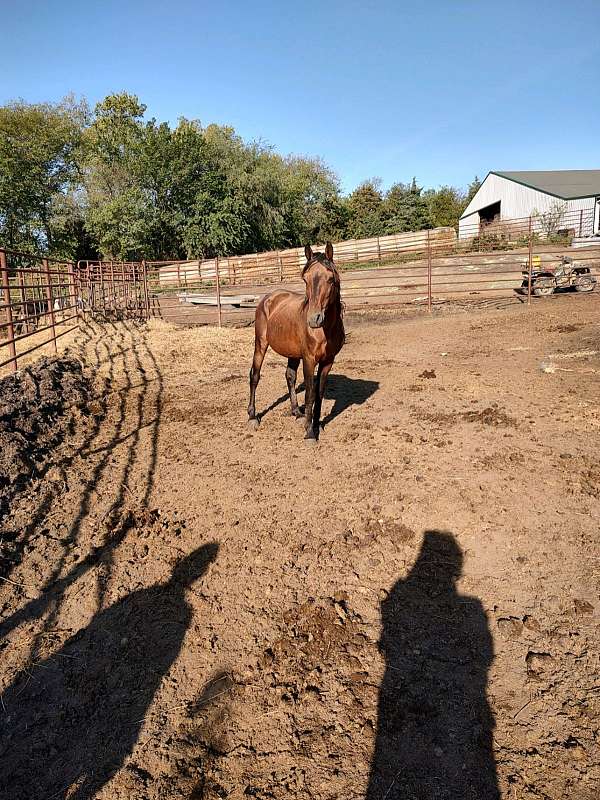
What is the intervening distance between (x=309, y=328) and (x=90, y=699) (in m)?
3.46

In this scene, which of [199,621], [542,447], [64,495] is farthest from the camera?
[542,447]

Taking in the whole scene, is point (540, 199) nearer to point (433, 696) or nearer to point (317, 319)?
point (317, 319)

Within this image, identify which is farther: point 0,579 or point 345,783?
point 0,579

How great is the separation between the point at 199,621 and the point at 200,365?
657 cm

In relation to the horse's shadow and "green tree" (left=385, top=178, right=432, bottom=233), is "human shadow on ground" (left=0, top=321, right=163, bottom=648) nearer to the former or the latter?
the horse's shadow

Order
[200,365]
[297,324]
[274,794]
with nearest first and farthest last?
[274,794] < [297,324] < [200,365]

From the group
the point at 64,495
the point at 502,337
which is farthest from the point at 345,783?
the point at 502,337

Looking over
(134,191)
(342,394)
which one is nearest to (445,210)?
(134,191)

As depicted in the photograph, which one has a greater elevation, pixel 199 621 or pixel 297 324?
pixel 297 324

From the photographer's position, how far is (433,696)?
81.2 inches

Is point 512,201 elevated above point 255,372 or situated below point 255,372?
above

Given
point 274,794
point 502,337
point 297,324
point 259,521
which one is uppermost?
point 297,324

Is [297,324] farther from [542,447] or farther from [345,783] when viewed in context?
[345,783]

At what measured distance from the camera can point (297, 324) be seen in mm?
5043
